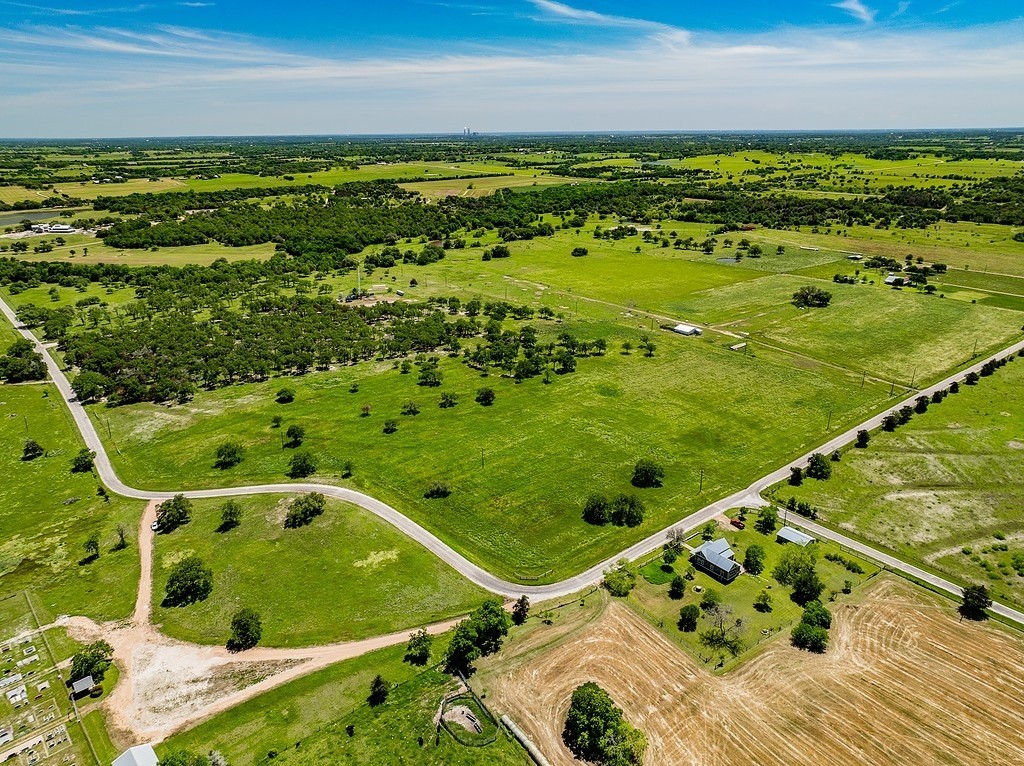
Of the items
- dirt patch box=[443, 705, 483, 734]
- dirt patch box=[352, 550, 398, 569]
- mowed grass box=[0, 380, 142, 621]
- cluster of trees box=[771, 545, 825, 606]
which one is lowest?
mowed grass box=[0, 380, 142, 621]

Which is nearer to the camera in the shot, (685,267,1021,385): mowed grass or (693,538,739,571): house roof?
(693,538,739,571): house roof

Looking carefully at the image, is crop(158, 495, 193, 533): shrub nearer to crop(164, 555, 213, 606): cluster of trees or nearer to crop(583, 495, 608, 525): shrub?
crop(164, 555, 213, 606): cluster of trees

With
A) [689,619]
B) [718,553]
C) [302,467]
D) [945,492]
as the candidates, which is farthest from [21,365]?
[945,492]

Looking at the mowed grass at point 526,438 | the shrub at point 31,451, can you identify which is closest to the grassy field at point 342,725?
the mowed grass at point 526,438

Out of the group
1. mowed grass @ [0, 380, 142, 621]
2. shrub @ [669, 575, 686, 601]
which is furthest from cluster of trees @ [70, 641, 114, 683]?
shrub @ [669, 575, 686, 601]

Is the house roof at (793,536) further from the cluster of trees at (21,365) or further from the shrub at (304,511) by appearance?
the cluster of trees at (21,365)

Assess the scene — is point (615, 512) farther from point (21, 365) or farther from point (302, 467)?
point (21, 365)

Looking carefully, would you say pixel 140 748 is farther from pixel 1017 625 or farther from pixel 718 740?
pixel 1017 625
